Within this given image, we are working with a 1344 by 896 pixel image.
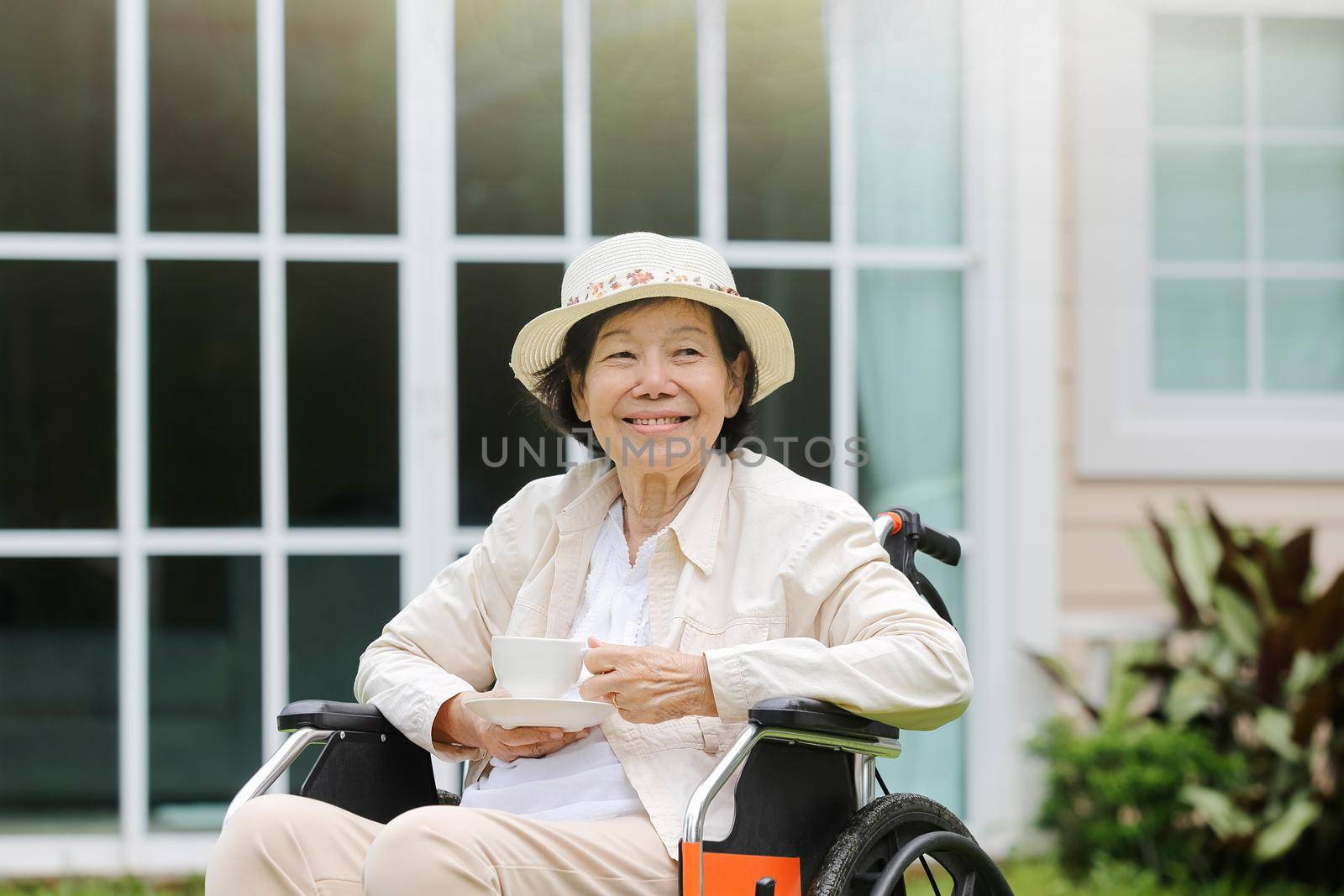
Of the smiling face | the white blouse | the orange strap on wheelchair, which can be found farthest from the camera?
the smiling face

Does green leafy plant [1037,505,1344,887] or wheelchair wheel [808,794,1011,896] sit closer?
wheelchair wheel [808,794,1011,896]

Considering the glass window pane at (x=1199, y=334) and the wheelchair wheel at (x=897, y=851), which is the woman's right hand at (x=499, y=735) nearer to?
the wheelchair wheel at (x=897, y=851)

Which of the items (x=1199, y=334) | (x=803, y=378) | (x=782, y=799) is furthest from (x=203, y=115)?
(x=1199, y=334)

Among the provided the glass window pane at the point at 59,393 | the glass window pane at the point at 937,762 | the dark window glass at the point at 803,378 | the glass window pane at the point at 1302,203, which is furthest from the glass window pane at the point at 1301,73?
the glass window pane at the point at 59,393

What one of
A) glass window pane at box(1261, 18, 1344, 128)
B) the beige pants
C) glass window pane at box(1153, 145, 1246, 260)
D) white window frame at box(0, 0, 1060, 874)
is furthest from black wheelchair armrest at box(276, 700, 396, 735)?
glass window pane at box(1261, 18, 1344, 128)

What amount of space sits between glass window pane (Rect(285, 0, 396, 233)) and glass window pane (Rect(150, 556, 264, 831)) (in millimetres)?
885

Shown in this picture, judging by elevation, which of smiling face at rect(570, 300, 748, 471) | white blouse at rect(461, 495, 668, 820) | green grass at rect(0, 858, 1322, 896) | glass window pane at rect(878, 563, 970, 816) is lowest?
green grass at rect(0, 858, 1322, 896)

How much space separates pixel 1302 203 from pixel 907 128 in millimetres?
1121

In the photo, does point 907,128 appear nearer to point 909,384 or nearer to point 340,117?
point 909,384

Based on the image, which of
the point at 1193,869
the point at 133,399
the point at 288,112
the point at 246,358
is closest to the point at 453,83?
the point at 288,112

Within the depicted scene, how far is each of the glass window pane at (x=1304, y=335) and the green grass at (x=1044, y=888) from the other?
1320mm

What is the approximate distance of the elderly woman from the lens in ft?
5.38

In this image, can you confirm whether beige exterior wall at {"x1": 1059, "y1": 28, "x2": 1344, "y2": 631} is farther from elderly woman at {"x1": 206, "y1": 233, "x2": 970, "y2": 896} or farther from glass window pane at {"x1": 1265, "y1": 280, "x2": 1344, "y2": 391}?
elderly woman at {"x1": 206, "y1": 233, "x2": 970, "y2": 896}

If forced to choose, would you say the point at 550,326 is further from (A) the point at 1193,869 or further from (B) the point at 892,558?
(A) the point at 1193,869
